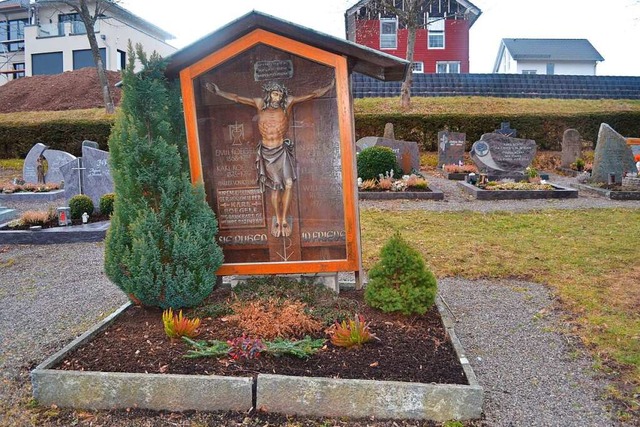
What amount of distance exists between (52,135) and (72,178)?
13716 mm

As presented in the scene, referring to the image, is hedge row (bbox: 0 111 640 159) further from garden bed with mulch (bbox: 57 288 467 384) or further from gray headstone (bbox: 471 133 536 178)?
garden bed with mulch (bbox: 57 288 467 384)

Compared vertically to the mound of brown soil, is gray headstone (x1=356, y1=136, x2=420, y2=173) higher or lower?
lower

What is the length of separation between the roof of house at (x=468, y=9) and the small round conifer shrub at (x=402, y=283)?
3318 cm

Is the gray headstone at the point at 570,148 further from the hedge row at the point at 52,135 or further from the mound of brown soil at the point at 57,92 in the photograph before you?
the mound of brown soil at the point at 57,92

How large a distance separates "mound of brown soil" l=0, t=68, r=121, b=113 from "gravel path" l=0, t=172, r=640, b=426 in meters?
24.6

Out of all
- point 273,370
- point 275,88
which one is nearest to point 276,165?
Answer: point 275,88

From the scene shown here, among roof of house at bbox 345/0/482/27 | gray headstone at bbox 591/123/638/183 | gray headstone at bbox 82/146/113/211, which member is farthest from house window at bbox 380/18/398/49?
gray headstone at bbox 82/146/113/211

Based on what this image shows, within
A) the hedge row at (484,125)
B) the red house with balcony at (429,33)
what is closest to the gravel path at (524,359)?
the hedge row at (484,125)

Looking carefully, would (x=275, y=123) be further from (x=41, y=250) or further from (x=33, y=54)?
(x=33, y=54)

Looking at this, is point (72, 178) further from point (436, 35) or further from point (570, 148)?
point (436, 35)

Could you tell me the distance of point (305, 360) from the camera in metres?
4.24

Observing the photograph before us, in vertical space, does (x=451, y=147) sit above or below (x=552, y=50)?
below

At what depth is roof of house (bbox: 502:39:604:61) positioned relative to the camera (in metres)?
48.6

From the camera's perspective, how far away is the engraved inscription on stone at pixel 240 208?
6.01 meters
